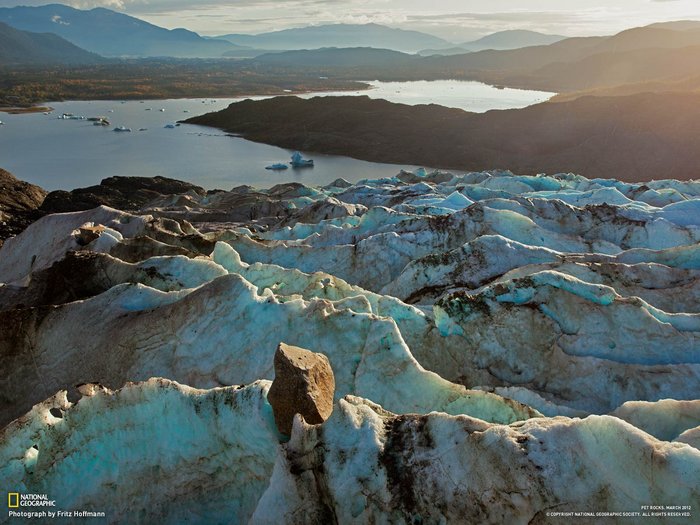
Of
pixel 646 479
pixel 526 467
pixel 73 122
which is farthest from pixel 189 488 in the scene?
pixel 73 122

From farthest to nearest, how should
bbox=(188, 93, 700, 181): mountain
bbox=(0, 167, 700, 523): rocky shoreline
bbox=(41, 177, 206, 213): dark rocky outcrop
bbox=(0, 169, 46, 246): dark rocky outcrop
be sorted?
bbox=(188, 93, 700, 181): mountain, bbox=(41, 177, 206, 213): dark rocky outcrop, bbox=(0, 169, 46, 246): dark rocky outcrop, bbox=(0, 167, 700, 523): rocky shoreline

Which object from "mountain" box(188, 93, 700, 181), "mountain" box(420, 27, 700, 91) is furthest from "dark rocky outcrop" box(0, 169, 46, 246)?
"mountain" box(420, 27, 700, 91)

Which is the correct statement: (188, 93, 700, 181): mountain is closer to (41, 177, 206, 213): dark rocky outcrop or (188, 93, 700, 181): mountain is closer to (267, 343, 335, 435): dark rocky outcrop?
(41, 177, 206, 213): dark rocky outcrop

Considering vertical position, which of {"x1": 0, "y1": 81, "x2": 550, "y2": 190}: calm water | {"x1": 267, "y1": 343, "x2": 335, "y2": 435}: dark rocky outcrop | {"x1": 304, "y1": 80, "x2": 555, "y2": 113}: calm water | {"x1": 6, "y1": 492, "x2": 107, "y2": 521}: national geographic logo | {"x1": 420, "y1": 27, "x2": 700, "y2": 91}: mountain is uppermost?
{"x1": 420, "y1": 27, "x2": 700, "y2": 91}: mountain

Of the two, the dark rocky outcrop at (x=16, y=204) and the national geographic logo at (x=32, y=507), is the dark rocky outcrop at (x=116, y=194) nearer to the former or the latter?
the dark rocky outcrop at (x=16, y=204)

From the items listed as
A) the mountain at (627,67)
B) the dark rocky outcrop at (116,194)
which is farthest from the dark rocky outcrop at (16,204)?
the mountain at (627,67)

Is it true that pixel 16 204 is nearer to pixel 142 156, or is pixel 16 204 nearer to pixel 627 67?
pixel 142 156
